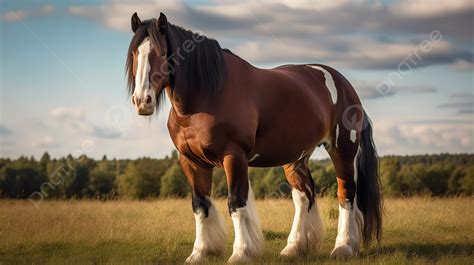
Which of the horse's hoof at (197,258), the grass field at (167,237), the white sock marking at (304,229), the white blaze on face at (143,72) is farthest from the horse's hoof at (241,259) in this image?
the white blaze on face at (143,72)

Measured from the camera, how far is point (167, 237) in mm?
9531

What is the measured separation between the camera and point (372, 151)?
8625 mm

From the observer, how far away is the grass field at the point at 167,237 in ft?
25.6

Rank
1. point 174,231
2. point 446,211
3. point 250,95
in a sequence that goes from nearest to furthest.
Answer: point 250,95 → point 174,231 → point 446,211

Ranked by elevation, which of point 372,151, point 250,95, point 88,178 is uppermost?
point 250,95

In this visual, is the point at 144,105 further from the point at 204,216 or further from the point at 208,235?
the point at 208,235

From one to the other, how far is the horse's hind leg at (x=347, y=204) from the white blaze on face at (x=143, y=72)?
3754mm

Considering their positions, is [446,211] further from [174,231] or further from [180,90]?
[180,90]

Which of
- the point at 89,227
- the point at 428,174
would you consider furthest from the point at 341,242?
the point at 428,174

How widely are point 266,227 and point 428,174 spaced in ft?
150

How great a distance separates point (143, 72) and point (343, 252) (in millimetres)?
4248

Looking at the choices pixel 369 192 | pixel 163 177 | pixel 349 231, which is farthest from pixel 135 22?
pixel 163 177

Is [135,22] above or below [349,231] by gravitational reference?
above

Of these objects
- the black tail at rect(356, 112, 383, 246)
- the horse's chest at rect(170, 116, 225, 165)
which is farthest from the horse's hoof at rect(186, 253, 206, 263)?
the black tail at rect(356, 112, 383, 246)
